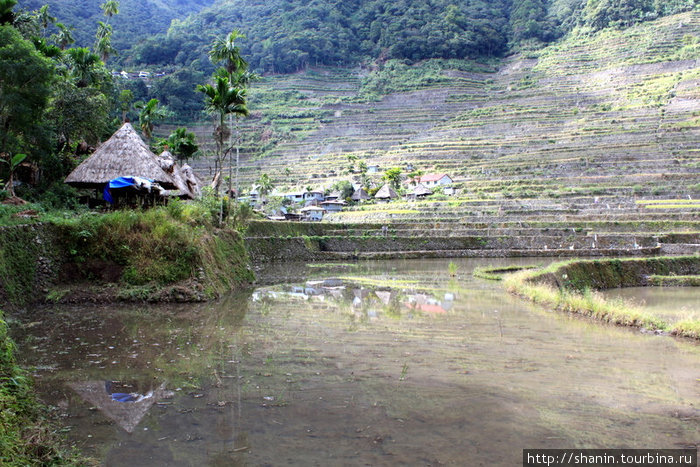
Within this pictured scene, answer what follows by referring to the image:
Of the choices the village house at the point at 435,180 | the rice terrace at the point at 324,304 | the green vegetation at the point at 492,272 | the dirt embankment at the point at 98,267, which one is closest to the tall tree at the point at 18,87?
the rice terrace at the point at 324,304

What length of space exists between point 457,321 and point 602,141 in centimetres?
4925

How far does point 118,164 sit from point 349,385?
1226 centimetres

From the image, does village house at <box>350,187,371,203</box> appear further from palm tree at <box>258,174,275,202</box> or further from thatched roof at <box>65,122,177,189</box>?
thatched roof at <box>65,122,177,189</box>

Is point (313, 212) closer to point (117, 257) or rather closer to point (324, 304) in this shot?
point (324, 304)

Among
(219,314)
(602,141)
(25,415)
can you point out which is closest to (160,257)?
(219,314)

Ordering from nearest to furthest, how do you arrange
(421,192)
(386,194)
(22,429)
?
(22,429)
(421,192)
(386,194)

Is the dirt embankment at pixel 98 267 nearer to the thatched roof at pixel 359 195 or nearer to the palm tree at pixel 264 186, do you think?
the thatched roof at pixel 359 195

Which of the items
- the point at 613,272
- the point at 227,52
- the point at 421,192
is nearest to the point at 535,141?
the point at 421,192

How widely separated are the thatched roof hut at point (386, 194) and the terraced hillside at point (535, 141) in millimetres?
5474

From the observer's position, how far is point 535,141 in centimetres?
5859

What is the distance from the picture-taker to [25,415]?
4.93 m

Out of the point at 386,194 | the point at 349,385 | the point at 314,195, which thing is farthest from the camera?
the point at 314,195

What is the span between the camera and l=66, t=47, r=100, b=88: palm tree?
25156mm

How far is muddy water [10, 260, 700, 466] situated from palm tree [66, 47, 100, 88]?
1821 cm
